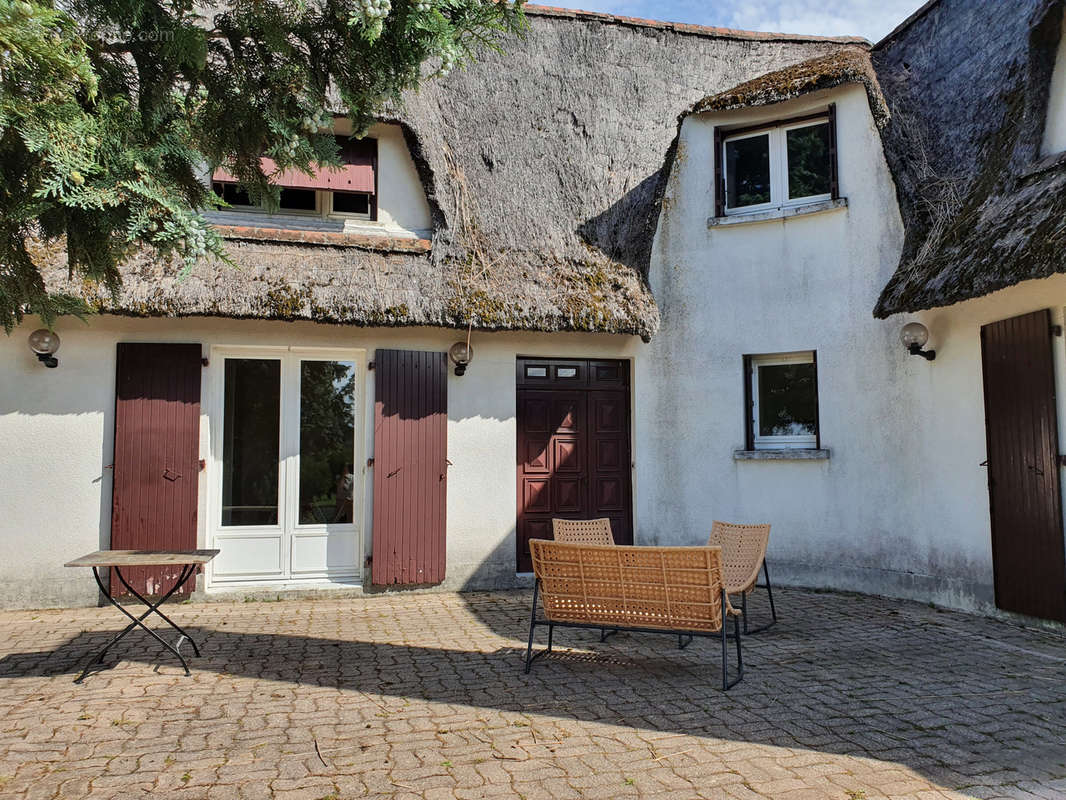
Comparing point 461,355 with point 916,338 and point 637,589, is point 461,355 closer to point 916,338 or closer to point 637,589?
point 637,589

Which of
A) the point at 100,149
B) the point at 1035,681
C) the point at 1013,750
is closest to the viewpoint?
the point at 100,149

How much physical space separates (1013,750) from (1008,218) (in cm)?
385

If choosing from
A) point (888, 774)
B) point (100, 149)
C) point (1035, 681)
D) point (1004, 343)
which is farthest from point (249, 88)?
point (1004, 343)

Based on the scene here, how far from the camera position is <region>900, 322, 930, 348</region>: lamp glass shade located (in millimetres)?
6828

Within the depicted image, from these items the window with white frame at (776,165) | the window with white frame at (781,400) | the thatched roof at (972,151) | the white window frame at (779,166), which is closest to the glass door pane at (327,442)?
the window with white frame at (781,400)

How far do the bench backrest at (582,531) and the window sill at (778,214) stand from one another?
3.62 metres

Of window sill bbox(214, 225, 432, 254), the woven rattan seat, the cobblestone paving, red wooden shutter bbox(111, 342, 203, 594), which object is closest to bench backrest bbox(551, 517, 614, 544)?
the cobblestone paving

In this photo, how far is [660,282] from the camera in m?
8.37

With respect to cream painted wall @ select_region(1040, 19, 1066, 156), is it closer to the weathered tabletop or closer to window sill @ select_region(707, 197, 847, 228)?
window sill @ select_region(707, 197, 847, 228)

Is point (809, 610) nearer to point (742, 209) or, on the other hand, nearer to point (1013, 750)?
point (1013, 750)

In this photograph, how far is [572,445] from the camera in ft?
27.3

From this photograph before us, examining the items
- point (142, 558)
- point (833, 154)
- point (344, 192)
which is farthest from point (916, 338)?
point (142, 558)

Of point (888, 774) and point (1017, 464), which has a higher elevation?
point (1017, 464)

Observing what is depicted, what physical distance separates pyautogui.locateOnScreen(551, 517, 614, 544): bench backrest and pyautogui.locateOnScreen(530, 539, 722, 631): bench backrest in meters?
1.24
